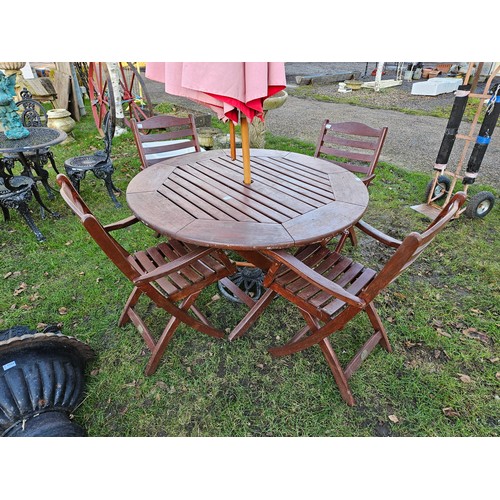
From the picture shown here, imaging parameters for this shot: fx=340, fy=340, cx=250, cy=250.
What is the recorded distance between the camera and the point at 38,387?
6.02ft

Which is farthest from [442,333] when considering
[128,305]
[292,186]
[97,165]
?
[97,165]

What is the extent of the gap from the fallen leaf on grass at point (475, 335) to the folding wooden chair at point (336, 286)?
25.3 inches

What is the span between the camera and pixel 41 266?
3.13m

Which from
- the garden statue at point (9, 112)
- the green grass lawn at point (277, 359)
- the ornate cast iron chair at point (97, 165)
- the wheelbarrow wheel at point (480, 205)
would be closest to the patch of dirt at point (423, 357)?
the green grass lawn at point (277, 359)

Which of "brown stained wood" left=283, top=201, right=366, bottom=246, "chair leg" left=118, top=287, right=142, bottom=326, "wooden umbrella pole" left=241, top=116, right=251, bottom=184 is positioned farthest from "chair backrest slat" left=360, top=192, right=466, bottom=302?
"chair leg" left=118, top=287, right=142, bottom=326

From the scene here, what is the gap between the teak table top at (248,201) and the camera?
184 centimetres

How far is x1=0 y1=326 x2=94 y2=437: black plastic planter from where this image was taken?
1.75 m

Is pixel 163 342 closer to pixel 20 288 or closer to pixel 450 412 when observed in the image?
pixel 20 288

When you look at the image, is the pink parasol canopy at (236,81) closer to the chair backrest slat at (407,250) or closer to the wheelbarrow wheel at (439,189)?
the chair backrest slat at (407,250)

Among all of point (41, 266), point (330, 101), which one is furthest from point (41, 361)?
point (330, 101)

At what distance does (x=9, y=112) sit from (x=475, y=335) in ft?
16.3

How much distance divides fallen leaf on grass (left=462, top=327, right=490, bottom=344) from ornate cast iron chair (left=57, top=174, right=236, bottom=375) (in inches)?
69.9

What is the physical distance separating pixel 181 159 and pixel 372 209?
2327 millimetres
